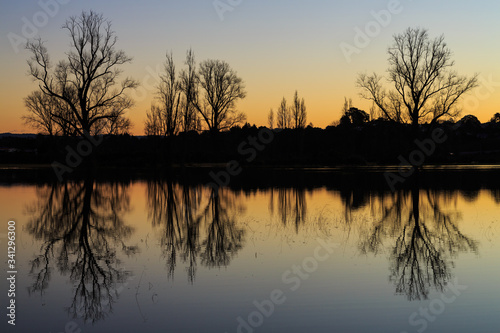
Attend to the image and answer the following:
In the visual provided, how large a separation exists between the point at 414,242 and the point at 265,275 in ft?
14.9

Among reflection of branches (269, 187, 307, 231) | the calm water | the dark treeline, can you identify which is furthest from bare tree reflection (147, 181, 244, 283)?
the dark treeline

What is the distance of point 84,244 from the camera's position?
12.2 meters

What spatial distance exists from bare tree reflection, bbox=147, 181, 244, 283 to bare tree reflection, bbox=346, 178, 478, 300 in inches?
124

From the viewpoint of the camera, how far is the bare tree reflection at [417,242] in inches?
346

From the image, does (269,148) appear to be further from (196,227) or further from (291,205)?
(196,227)

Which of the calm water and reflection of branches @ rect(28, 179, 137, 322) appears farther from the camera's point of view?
reflection of branches @ rect(28, 179, 137, 322)

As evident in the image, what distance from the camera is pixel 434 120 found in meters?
53.4

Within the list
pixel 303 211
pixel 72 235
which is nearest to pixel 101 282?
pixel 72 235

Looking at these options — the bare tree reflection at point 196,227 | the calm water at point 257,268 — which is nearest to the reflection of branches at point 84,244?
the calm water at point 257,268

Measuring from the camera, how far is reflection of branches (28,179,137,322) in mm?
8055

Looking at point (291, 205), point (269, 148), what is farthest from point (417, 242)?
point (269, 148)

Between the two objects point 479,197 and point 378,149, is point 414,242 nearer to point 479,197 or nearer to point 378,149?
point 479,197

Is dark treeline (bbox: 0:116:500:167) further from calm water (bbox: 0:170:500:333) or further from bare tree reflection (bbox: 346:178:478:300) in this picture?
calm water (bbox: 0:170:500:333)

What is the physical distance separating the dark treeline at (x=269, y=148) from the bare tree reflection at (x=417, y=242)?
39071mm
